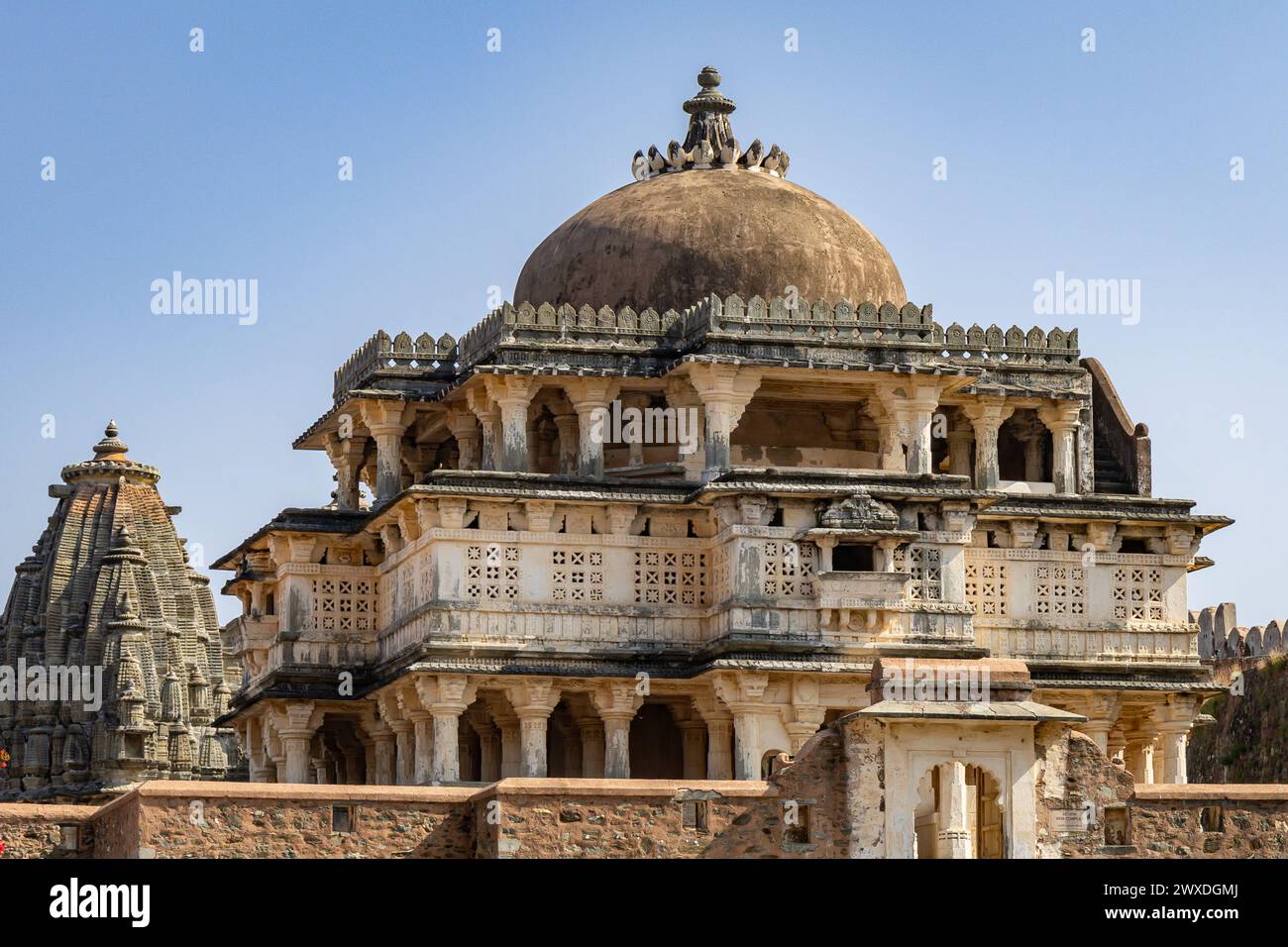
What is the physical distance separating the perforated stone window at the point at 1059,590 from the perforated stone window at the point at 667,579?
5685mm

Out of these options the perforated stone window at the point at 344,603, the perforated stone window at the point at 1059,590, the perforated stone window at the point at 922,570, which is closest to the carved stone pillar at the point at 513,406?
the perforated stone window at the point at 344,603

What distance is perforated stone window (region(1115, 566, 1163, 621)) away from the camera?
52.3 metres

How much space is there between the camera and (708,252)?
175 ft

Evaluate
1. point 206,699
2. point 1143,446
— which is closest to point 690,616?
point 1143,446

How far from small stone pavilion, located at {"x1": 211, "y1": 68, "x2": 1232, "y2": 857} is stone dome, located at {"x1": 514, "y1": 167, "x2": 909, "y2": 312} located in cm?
6

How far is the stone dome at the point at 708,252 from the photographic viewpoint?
53375 millimetres

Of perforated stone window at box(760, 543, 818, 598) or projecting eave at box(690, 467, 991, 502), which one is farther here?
projecting eave at box(690, 467, 991, 502)

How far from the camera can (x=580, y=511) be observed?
49625 millimetres

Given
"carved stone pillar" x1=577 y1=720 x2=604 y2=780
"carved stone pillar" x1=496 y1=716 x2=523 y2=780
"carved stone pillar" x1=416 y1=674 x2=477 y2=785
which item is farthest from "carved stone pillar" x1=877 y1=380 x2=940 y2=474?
"carved stone pillar" x1=416 y1=674 x2=477 y2=785

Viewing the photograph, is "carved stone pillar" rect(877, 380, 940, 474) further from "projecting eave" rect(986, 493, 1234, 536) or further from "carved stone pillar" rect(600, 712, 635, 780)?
"carved stone pillar" rect(600, 712, 635, 780)

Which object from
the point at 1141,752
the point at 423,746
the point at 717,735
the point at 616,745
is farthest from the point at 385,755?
the point at 1141,752

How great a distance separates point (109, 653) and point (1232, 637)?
28.1 meters

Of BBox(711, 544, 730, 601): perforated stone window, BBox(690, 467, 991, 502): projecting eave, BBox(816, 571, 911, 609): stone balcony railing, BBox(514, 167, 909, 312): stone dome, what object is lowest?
BBox(816, 571, 911, 609): stone balcony railing
